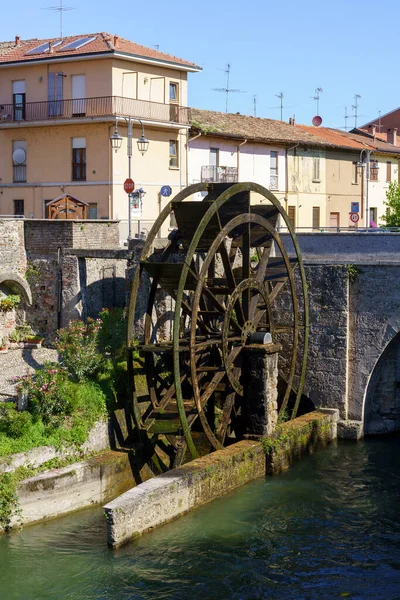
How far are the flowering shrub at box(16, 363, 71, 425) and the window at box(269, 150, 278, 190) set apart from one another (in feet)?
63.5

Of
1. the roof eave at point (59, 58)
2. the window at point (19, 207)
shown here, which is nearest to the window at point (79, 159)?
the window at point (19, 207)

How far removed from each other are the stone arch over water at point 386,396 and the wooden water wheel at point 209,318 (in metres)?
1.49

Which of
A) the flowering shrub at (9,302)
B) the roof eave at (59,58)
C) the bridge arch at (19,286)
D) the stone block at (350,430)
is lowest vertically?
the stone block at (350,430)

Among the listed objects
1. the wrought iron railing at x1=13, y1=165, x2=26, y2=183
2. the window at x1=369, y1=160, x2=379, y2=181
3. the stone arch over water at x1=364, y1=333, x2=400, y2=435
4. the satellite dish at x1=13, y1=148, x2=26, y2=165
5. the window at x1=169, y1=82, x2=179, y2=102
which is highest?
the window at x1=169, y1=82, x2=179, y2=102

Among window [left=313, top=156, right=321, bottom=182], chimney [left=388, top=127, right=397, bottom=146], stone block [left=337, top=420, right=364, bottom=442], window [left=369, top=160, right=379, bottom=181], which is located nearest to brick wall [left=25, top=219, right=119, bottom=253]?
stone block [left=337, top=420, right=364, bottom=442]

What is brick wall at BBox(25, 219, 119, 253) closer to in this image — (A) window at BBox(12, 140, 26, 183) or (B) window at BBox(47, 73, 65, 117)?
(B) window at BBox(47, 73, 65, 117)

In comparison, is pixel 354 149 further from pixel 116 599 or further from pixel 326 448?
pixel 116 599

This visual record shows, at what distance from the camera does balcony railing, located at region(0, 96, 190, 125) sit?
25.4m

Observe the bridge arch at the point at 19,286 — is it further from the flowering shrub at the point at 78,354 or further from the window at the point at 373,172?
the window at the point at 373,172

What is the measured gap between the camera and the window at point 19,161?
2680cm

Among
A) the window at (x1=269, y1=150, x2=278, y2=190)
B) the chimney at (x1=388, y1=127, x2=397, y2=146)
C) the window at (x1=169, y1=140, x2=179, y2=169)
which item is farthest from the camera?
the chimney at (x1=388, y1=127, x2=397, y2=146)

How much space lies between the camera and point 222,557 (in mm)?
11953

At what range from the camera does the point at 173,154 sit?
28.0 m

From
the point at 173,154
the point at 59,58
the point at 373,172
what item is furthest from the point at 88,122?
the point at 373,172
